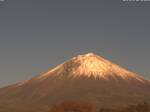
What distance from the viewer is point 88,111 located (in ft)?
157

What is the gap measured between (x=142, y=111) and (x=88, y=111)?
1538 centimetres

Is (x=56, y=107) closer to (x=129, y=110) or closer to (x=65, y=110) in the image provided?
(x=65, y=110)

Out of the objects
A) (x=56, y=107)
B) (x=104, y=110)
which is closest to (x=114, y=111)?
(x=104, y=110)

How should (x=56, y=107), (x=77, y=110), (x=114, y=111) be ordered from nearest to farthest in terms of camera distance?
(x=77, y=110) → (x=56, y=107) → (x=114, y=111)

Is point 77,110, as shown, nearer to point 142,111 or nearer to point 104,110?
point 104,110

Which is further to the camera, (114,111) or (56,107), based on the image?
(114,111)

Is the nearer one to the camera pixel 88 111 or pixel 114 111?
pixel 88 111

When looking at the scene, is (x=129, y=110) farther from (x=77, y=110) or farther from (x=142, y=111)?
(x=77, y=110)

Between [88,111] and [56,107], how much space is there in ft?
16.1

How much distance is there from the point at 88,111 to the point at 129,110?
13.9m

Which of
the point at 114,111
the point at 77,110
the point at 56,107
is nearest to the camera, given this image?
the point at 77,110

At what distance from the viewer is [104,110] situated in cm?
5944

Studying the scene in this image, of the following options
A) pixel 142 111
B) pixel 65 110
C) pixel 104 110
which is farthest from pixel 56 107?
pixel 142 111

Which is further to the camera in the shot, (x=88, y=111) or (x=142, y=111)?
(x=142, y=111)
